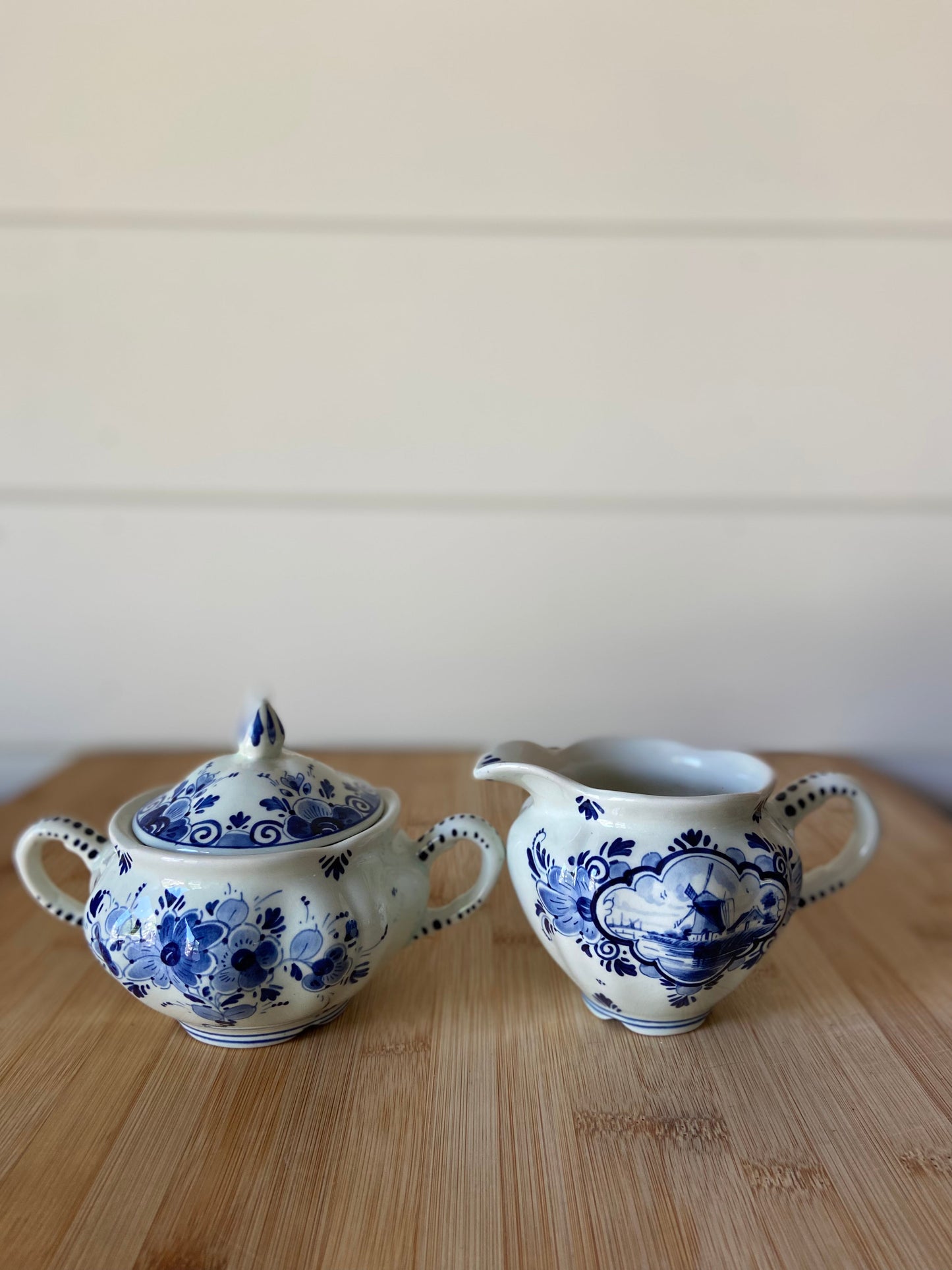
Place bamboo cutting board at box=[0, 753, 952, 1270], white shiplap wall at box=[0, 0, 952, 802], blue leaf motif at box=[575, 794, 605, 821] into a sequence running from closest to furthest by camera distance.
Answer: bamboo cutting board at box=[0, 753, 952, 1270]
blue leaf motif at box=[575, 794, 605, 821]
white shiplap wall at box=[0, 0, 952, 802]

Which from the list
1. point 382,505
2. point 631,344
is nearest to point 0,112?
point 382,505

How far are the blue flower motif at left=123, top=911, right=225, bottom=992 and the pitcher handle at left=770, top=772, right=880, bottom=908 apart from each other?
297mm

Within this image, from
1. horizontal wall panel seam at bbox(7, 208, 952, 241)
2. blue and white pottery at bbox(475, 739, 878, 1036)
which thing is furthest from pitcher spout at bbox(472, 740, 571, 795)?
horizontal wall panel seam at bbox(7, 208, 952, 241)

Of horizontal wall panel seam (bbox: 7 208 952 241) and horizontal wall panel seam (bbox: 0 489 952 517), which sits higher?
horizontal wall panel seam (bbox: 7 208 952 241)

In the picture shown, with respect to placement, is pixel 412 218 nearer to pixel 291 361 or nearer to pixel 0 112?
pixel 291 361

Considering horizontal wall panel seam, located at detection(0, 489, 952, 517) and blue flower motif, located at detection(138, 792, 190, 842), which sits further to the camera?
horizontal wall panel seam, located at detection(0, 489, 952, 517)

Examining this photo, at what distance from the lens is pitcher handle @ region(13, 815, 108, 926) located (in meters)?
0.49

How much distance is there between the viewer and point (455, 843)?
0.52 meters

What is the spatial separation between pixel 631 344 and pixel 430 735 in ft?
1.51

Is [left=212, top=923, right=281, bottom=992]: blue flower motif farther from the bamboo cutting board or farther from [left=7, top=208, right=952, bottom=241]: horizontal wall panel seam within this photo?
[left=7, top=208, right=952, bottom=241]: horizontal wall panel seam

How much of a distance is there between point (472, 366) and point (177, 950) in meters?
0.67

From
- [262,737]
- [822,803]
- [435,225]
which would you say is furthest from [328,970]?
[435,225]

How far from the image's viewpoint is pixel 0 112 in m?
0.90

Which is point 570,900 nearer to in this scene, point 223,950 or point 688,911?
point 688,911
